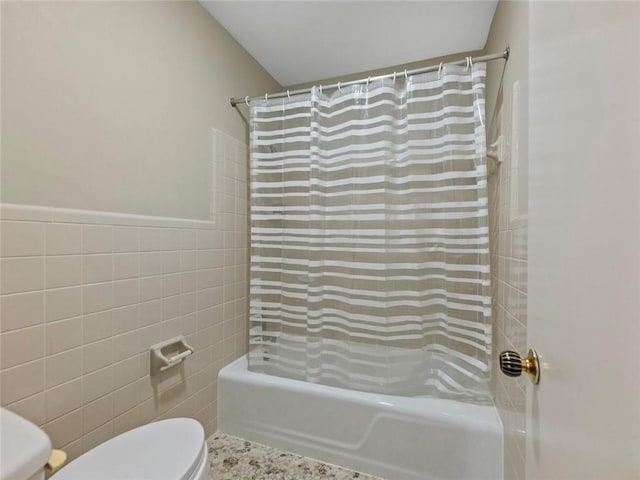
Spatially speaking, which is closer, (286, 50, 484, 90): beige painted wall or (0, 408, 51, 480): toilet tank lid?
(0, 408, 51, 480): toilet tank lid

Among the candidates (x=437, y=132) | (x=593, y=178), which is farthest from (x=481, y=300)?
(x=593, y=178)

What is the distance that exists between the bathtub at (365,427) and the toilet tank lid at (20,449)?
3.61ft

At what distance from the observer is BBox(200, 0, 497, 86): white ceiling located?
4.95 feet

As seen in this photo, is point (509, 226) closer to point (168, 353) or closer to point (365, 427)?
point (365, 427)

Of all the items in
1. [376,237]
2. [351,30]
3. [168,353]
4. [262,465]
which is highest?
[351,30]

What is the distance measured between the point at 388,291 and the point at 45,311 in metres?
1.37

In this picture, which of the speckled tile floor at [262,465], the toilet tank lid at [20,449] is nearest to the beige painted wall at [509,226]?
the speckled tile floor at [262,465]

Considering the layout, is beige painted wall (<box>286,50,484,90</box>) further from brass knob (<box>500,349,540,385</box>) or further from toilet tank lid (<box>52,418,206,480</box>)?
toilet tank lid (<box>52,418,206,480</box>)

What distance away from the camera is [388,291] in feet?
4.94

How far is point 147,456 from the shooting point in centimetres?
96

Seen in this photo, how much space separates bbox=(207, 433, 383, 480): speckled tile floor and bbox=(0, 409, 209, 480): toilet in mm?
553

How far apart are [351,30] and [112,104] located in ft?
4.35

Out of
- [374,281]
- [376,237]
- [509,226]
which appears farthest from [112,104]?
[509,226]

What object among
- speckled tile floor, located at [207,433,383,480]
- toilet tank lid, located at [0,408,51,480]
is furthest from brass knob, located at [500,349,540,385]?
speckled tile floor, located at [207,433,383,480]
